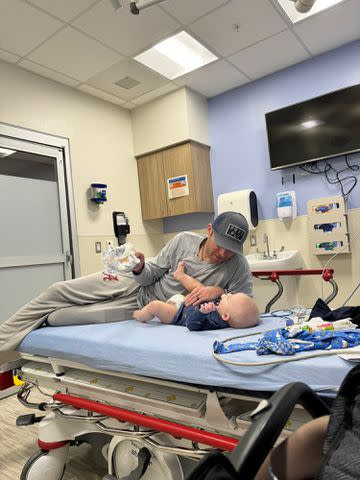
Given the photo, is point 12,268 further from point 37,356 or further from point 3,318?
point 37,356

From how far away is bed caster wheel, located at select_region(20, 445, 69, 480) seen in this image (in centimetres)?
162

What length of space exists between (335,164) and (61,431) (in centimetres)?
323

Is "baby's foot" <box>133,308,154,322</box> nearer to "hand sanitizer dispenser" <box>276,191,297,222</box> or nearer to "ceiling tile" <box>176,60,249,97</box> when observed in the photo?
"hand sanitizer dispenser" <box>276,191,297,222</box>

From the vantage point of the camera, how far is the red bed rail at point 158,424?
1108 mm

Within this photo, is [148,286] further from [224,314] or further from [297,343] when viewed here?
[297,343]

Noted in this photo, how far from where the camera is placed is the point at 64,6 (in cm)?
267

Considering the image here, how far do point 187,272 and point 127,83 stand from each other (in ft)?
8.92

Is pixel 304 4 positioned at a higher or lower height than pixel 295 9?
lower

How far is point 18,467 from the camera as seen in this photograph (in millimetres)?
1844

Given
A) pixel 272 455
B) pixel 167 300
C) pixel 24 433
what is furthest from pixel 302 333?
pixel 24 433

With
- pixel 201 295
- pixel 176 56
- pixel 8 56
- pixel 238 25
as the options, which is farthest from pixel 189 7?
pixel 201 295

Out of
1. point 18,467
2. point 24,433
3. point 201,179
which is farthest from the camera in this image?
point 201,179

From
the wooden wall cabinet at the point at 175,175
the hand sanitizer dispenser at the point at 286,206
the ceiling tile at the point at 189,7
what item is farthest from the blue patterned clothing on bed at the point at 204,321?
the wooden wall cabinet at the point at 175,175

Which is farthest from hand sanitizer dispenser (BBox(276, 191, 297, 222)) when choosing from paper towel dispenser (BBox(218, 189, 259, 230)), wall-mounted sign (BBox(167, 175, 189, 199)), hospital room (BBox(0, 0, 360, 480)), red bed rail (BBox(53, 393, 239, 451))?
red bed rail (BBox(53, 393, 239, 451))
